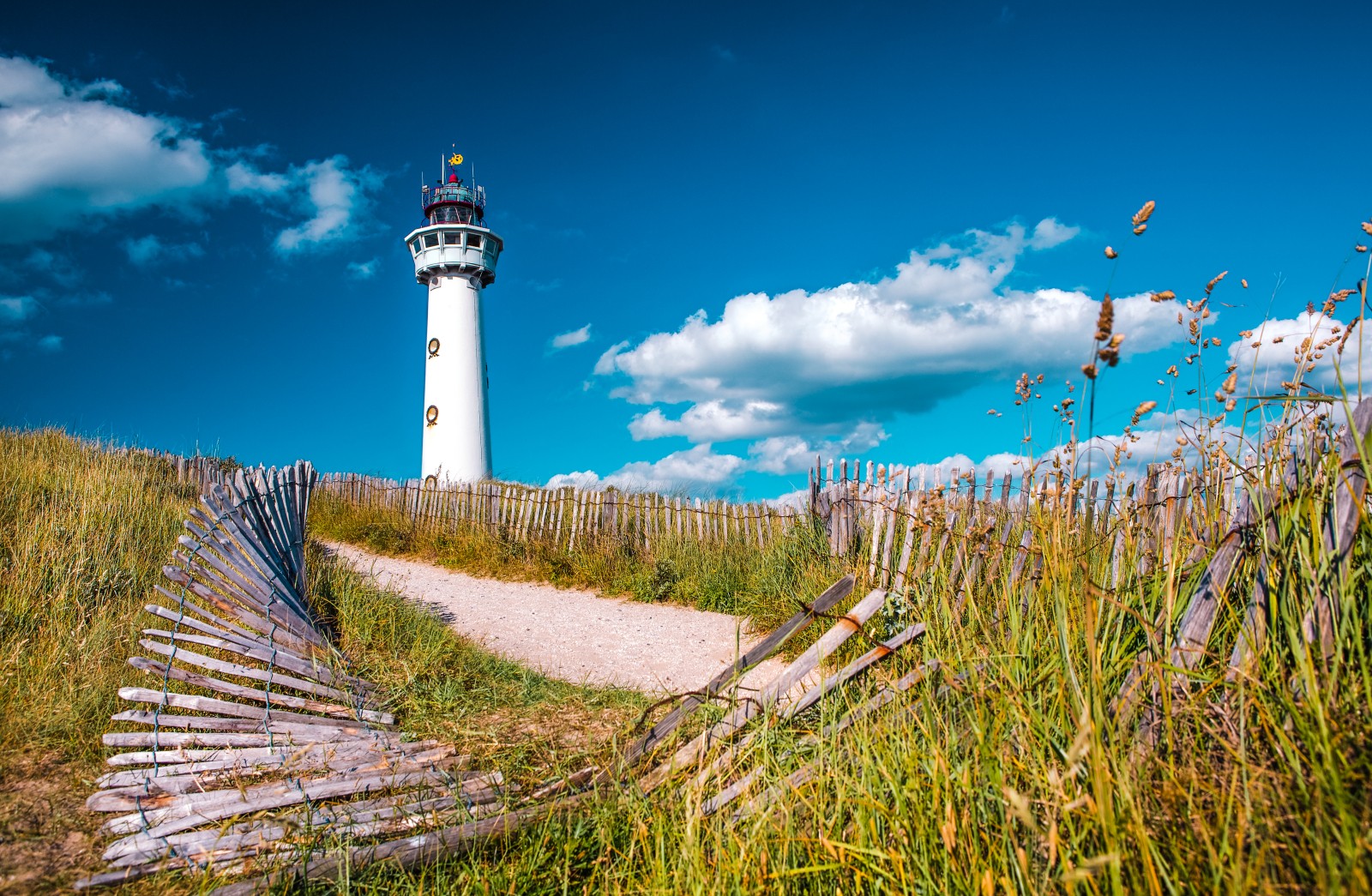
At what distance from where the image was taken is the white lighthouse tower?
19438mm

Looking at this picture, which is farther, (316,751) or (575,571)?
(575,571)

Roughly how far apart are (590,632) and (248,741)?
387 cm

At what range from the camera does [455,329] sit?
66.5 feet

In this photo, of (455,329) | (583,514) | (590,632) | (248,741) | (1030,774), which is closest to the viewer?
(1030,774)

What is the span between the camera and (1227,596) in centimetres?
198

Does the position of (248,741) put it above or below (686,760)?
below

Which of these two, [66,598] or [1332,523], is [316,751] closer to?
[66,598]

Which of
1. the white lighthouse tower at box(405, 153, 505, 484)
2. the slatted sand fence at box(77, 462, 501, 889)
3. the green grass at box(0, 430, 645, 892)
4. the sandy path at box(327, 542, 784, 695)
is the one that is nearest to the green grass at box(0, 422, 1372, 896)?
the green grass at box(0, 430, 645, 892)

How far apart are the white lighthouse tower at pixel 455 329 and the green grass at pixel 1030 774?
50.7 feet

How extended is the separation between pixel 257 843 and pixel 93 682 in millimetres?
2527

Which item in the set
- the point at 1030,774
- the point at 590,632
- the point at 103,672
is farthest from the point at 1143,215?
the point at 590,632

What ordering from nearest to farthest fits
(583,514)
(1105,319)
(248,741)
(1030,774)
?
(1105,319)
(1030,774)
(248,741)
(583,514)

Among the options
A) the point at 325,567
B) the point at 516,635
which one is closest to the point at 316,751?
the point at 516,635

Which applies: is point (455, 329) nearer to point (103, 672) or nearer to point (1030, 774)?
point (103, 672)
